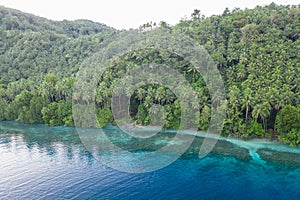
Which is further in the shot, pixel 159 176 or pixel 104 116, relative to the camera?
pixel 104 116

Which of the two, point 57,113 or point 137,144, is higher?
point 57,113

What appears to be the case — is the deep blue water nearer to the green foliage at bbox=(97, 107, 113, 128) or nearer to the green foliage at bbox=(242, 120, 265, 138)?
the green foliage at bbox=(242, 120, 265, 138)

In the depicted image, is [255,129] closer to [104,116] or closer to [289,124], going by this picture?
[289,124]

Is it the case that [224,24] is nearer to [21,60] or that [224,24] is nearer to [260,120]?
Result: [260,120]

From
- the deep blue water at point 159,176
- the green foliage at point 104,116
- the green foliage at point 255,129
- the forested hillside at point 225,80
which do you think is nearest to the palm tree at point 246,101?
the forested hillside at point 225,80

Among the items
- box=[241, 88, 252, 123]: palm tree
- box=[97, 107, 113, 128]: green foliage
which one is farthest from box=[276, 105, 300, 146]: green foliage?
box=[97, 107, 113, 128]: green foliage

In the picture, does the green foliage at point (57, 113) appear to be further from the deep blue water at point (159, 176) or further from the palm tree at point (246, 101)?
the palm tree at point (246, 101)

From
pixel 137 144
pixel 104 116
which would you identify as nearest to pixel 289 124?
pixel 137 144
